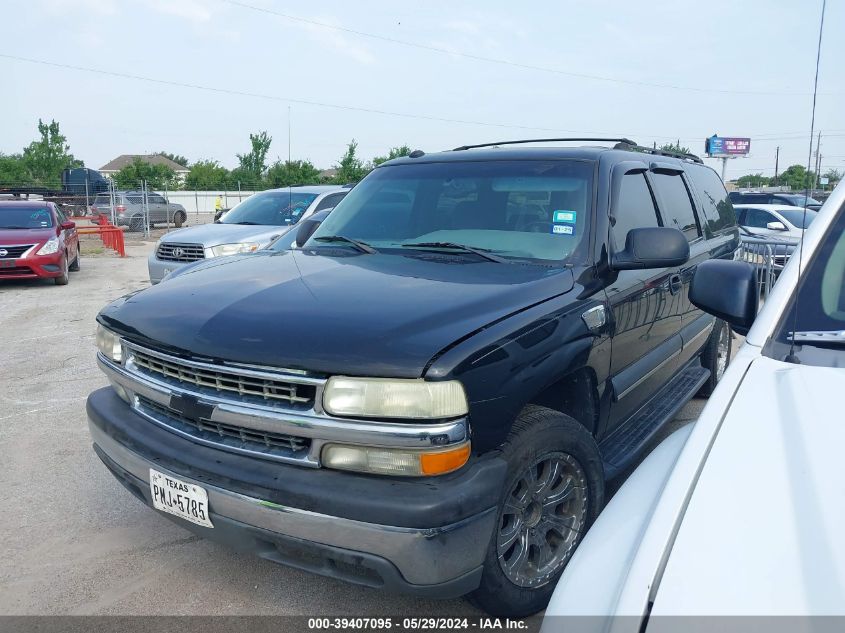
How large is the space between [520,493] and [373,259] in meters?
1.34

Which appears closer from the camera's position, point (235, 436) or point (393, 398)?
point (393, 398)

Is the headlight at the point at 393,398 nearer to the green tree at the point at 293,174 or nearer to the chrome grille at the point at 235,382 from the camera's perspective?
the chrome grille at the point at 235,382

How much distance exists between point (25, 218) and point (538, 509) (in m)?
12.3

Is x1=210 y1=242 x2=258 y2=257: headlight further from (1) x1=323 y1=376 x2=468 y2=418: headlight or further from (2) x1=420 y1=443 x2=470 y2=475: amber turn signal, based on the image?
(2) x1=420 y1=443 x2=470 y2=475: amber turn signal

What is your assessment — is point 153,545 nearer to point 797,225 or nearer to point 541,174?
point 541,174

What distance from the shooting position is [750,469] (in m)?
1.33

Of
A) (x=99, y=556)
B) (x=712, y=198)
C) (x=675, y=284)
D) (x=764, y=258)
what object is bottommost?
(x=99, y=556)

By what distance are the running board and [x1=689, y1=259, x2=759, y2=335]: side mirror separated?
3.39 ft

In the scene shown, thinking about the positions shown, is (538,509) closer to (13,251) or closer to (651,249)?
(651,249)

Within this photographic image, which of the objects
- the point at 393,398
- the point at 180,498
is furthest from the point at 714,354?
the point at 180,498

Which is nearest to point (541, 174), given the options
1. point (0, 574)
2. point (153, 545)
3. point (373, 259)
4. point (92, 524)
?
point (373, 259)

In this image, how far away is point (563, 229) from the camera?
10.5ft

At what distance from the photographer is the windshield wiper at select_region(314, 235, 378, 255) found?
343 centimetres

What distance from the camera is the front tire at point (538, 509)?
2326 millimetres
